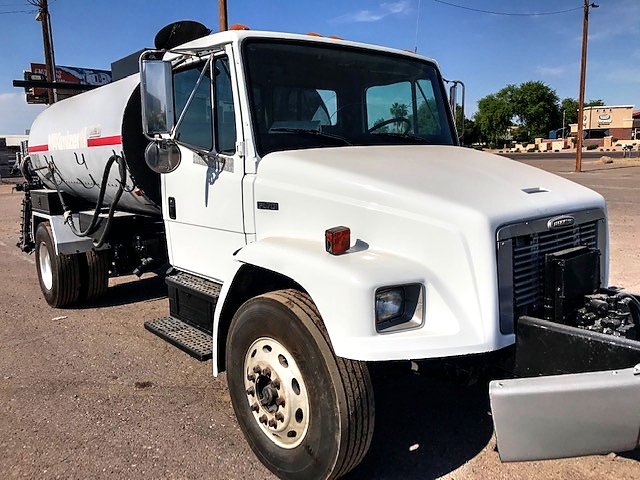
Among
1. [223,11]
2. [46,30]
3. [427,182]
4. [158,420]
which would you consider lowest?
[158,420]

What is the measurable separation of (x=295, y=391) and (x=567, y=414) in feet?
4.45

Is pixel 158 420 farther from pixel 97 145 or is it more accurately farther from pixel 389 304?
pixel 97 145

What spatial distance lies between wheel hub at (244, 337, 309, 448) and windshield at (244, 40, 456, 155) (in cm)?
125

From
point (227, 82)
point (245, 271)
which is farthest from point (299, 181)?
point (227, 82)

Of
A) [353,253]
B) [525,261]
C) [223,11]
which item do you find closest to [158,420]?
[353,253]

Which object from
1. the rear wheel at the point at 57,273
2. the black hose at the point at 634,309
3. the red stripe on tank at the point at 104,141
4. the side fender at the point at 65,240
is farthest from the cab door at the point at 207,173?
the rear wheel at the point at 57,273

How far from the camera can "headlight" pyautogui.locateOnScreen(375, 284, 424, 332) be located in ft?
9.00

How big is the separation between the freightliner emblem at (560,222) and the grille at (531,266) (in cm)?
4

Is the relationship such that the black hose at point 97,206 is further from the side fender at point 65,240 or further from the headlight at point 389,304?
the headlight at point 389,304

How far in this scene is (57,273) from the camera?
21.8 feet

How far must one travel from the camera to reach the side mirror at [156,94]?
11.6ft

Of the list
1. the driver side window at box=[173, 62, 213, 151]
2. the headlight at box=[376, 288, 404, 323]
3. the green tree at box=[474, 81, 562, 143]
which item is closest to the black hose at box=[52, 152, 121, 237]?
the driver side window at box=[173, 62, 213, 151]

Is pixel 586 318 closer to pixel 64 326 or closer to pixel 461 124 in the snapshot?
pixel 461 124

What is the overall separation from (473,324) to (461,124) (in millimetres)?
2700
